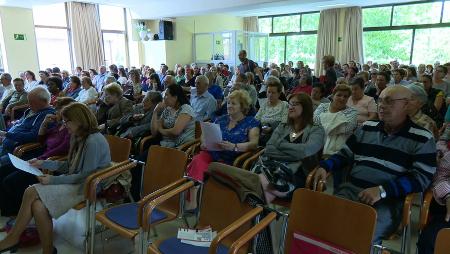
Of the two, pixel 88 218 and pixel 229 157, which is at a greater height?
pixel 229 157

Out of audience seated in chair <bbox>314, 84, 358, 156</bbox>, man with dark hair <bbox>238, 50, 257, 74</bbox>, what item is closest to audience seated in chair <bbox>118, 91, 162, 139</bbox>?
audience seated in chair <bbox>314, 84, 358, 156</bbox>

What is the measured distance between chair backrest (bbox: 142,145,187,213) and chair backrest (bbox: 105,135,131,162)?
29 centimetres

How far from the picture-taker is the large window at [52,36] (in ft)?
30.3

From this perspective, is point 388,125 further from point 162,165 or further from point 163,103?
point 163,103

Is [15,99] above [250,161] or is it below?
above

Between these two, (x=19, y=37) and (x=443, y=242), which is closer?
(x=443, y=242)

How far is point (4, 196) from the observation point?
8.80ft

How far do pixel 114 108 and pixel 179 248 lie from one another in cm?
260

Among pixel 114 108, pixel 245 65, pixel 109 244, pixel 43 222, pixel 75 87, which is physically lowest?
pixel 109 244

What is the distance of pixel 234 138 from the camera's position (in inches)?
105

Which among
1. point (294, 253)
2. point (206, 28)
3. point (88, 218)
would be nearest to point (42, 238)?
point (88, 218)

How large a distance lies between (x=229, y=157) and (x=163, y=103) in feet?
3.63

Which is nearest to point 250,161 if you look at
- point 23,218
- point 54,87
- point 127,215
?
point 127,215

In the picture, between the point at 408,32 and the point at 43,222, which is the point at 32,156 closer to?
the point at 43,222
